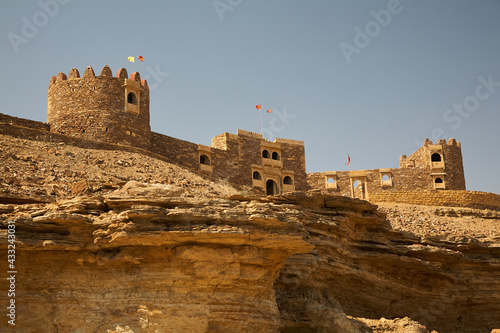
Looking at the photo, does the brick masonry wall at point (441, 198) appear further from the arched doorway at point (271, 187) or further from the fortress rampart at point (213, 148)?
the arched doorway at point (271, 187)

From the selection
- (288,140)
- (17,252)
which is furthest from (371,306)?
(288,140)

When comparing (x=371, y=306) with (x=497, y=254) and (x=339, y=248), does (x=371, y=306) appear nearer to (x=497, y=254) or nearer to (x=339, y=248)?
(x=339, y=248)

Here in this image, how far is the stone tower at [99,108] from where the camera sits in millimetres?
32188

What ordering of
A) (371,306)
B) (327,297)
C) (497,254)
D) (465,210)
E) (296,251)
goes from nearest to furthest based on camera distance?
(296,251)
(327,297)
(371,306)
(497,254)
(465,210)

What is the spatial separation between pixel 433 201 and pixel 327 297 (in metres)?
25.5

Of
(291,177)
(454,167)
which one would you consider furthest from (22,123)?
(454,167)

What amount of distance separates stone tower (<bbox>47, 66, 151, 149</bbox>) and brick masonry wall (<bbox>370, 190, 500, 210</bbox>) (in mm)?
15974

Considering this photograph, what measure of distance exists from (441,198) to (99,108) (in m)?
22.3

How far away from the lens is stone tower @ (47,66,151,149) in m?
32.2

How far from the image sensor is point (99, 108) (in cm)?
3250

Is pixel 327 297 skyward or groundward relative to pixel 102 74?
groundward

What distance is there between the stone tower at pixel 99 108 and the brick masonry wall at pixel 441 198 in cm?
1597

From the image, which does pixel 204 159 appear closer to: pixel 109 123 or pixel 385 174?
pixel 109 123

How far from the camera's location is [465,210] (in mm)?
38281
